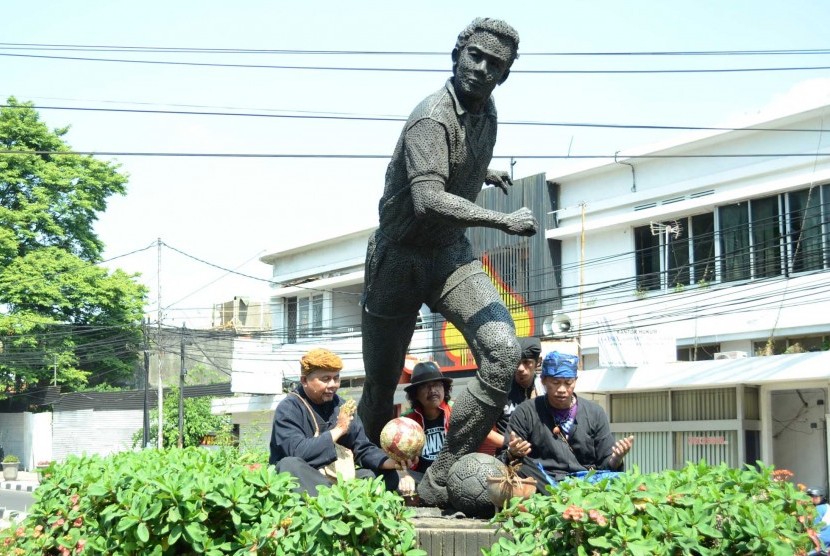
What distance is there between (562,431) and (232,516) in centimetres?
235

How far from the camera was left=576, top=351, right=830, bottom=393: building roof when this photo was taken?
1783cm

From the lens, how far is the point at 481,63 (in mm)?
6098

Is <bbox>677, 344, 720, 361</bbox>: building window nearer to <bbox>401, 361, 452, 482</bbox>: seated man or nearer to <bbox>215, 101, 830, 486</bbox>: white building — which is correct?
<bbox>215, 101, 830, 486</bbox>: white building

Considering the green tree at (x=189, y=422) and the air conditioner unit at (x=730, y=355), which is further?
the green tree at (x=189, y=422)

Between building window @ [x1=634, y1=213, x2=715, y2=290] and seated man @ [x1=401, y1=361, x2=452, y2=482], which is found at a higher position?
building window @ [x1=634, y1=213, x2=715, y2=290]

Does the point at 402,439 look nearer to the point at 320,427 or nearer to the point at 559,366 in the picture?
the point at 320,427

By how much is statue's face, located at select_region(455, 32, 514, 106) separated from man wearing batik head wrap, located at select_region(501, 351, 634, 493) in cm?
165

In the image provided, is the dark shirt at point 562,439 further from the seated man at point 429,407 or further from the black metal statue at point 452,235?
the seated man at point 429,407

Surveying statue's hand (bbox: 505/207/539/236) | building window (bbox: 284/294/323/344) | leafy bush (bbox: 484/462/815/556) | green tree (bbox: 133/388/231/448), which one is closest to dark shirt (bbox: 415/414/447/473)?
statue's hand (bbox: 505/207/539/236)

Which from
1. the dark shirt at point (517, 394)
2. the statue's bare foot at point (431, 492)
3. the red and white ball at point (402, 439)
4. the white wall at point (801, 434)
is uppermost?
the dark shirt at point (517, 394)

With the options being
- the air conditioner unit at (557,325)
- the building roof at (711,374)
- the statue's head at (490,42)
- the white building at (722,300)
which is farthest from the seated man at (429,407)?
the air conditioner unit at (557,325)

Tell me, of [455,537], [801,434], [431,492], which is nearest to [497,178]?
[431,492]

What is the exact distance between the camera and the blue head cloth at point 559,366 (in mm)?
6176

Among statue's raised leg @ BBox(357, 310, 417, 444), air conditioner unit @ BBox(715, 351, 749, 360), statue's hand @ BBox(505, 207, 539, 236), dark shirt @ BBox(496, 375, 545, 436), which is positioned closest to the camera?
statue's hand @ BBox(505, 207, 539, 236)
